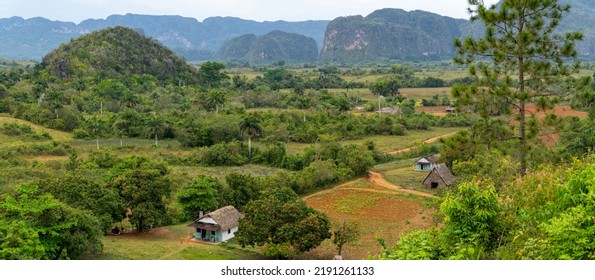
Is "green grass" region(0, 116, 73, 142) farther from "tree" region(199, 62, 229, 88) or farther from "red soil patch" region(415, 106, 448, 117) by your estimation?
"red soil patch" region(415, 106, 448, 117)

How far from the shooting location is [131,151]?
4019 centimetres

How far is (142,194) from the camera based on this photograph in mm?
20297

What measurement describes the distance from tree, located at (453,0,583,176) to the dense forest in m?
0.04

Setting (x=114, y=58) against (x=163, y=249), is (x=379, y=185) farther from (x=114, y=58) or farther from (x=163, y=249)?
(x=114, y=58)

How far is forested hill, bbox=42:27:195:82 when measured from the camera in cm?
7700

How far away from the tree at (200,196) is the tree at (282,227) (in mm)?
4481

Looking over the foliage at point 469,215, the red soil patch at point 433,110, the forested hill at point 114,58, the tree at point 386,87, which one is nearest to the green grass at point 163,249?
the foliage at point 469,215

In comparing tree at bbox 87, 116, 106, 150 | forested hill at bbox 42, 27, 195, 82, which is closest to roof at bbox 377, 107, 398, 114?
tree at bbox 87, 116, 106, 150

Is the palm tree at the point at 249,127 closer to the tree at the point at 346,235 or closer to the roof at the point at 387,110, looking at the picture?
the tree at the point at 346,235

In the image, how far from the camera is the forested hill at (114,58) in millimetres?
77000

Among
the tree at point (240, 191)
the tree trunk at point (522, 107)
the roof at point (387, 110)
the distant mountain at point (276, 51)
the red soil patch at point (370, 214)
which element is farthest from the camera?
the distant mountain at point (276, 51)

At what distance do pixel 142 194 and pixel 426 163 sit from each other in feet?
59.0

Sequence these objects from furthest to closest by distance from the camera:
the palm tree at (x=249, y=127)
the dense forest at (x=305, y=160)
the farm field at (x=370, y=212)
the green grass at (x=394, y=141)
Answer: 1. the green grass at (x=394, y=141)
2. the palm tree at (x=249, y=127)
3. the farm field at (x=370, y=212)
4. the dense forest at (x=305, y=160)

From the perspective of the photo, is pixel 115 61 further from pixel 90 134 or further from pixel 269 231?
pixel 269 231
